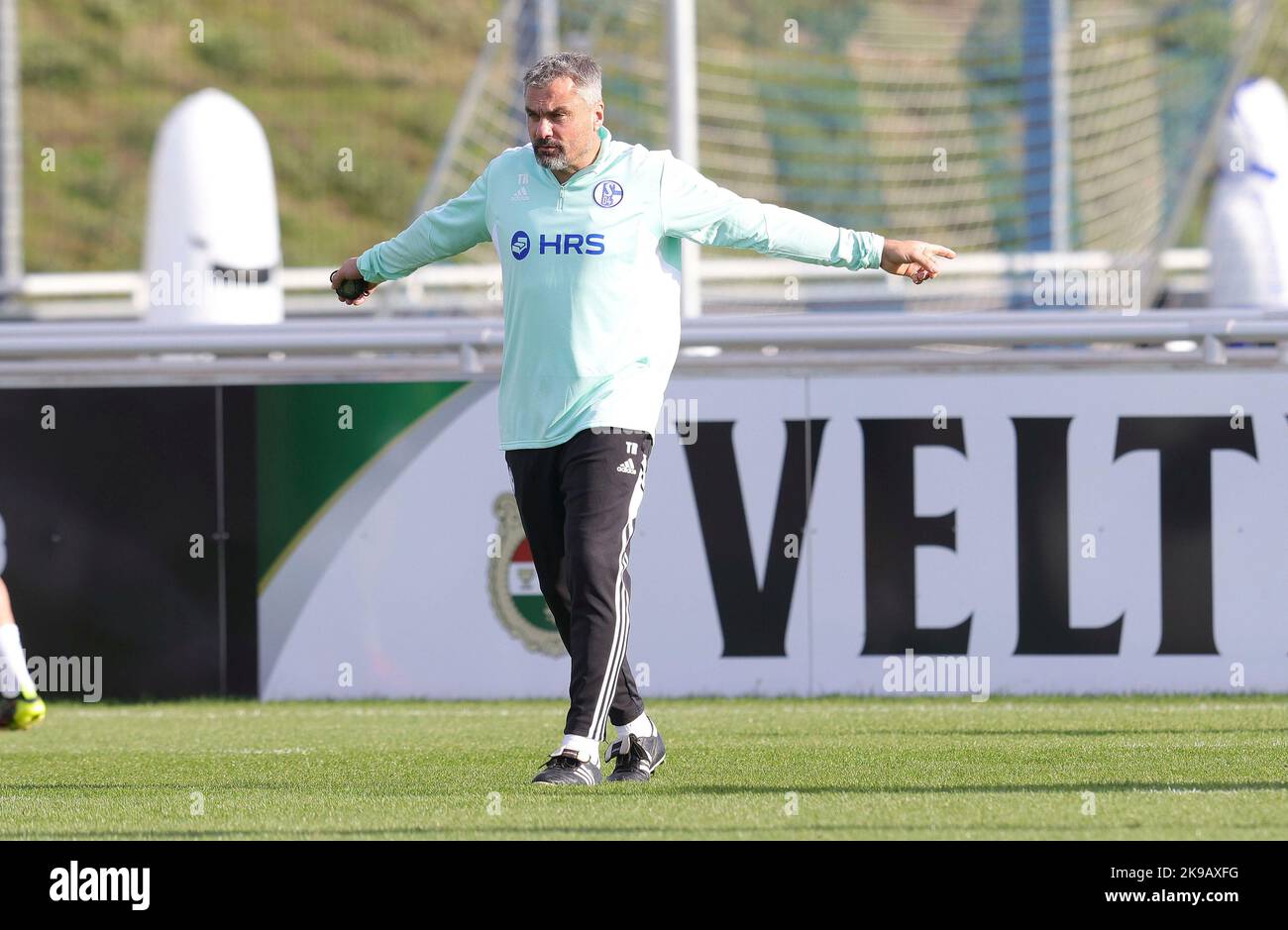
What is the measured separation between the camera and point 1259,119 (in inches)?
464

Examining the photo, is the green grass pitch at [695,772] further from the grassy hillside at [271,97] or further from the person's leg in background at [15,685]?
the grassy hillside at [271,97]

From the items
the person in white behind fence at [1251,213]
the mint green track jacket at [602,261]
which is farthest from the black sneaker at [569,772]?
the person in white behind fence at [1251,213]

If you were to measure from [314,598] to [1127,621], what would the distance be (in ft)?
10.1

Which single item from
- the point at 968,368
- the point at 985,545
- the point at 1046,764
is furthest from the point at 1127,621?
the point at 1046,764

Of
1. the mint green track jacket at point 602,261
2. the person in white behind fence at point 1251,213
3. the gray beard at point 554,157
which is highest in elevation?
the person in white behind fence at point 1251,213

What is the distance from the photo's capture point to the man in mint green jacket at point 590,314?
5543 millimetres

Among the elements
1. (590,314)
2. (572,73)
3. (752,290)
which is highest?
(752,290)

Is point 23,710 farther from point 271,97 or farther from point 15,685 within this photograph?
point 271,97

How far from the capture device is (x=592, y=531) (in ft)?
18.2

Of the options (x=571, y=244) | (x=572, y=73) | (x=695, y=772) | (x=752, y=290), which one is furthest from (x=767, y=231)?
(x=752, y=290)

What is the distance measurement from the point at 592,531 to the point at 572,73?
1147 millimetres

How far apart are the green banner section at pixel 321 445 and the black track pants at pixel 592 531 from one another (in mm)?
2791
